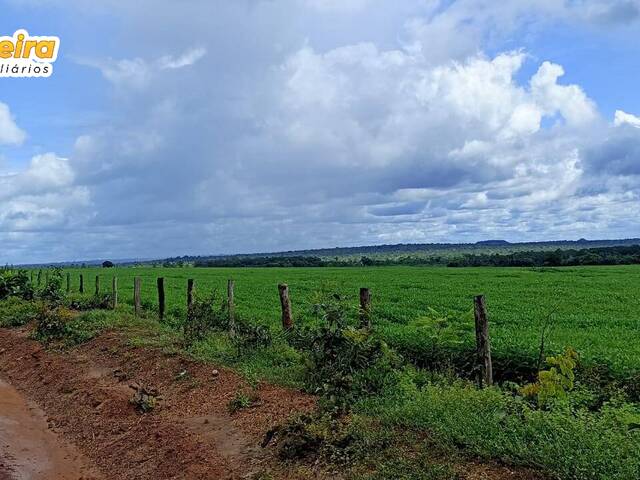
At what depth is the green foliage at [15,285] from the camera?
1043 inches

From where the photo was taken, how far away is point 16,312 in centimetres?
A: 2202

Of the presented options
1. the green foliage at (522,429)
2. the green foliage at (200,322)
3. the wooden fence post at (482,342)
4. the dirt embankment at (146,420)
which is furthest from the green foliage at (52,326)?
the wooden fence post at (482,342)

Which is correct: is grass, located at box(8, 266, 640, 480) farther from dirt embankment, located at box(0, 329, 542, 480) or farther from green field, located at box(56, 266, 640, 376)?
dirt embankment, located at box(0, 329, 542, 480)

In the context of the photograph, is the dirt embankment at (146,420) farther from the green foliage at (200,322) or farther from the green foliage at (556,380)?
the green foliage at (556,380)

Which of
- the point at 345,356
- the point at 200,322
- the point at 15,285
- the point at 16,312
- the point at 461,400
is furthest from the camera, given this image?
the point at 15,285

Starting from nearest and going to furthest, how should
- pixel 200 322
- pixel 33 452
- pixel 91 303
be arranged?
1. pixel 33 452
2. pixel 200 322
3. pixel 91 303

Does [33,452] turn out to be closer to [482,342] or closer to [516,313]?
[482,342]

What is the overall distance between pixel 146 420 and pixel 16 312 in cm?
1532

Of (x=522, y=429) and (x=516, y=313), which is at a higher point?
(x=522, y=429)

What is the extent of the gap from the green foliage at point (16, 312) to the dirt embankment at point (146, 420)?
7.79m

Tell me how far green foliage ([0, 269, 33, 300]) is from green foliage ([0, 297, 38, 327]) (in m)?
1.62

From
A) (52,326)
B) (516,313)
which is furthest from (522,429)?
(52,326)

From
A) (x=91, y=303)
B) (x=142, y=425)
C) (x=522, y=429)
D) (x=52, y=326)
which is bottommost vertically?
(x=142, y=425)

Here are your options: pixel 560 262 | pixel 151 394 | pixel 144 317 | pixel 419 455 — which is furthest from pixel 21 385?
pixel 560 262
